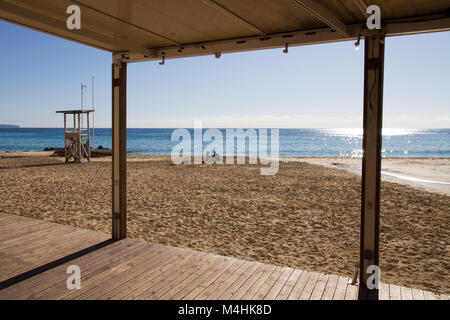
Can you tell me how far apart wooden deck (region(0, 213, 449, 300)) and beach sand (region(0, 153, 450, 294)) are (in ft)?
2.73

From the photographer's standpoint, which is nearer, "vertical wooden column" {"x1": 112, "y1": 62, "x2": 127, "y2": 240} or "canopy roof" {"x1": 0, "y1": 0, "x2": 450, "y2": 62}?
"canopy roof" {"x1": 0, "y1": 0, "x2": 450, "y2": 62}

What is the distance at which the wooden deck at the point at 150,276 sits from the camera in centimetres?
287

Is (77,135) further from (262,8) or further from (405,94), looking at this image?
(405,94)

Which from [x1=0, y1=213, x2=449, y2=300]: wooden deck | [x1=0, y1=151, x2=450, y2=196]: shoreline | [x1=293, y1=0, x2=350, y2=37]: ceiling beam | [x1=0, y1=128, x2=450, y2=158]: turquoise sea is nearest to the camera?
[x1=293, y1=0, x2=350, y2=37]: ceiling beam

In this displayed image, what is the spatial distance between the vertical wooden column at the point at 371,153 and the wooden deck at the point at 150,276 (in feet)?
0.97

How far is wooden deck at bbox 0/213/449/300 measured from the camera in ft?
9.41

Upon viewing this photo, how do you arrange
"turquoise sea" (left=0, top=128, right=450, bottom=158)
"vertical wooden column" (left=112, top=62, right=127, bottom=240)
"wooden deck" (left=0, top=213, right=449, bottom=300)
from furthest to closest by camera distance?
1. "turquoise sea" (left=0, top=128, right=450, bottom=158)
2. "vertical wooden column" (left=112, top=62, right=127, bottom=240)
3. "wooden deck" (left=0, top=213, right=449, bottom=300)

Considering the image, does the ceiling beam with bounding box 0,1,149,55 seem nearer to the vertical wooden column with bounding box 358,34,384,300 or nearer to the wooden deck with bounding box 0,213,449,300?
the wooden deck with bounding box 0,213,449,300

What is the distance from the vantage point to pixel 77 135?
647 inches

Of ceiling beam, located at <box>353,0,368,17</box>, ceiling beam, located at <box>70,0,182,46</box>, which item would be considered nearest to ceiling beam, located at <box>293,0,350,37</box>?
ceiling beam, located at <box>353,0,368,17</box>

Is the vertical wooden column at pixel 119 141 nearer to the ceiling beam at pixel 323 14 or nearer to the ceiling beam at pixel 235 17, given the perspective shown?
the ceiling beam at pixel 235 17

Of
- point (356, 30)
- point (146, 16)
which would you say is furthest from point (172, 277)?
point (356, 30)

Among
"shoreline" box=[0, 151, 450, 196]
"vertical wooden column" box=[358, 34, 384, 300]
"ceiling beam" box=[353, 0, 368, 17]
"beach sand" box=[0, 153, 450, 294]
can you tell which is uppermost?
"ceiling beam" box=[353, 0, 368, 17]
